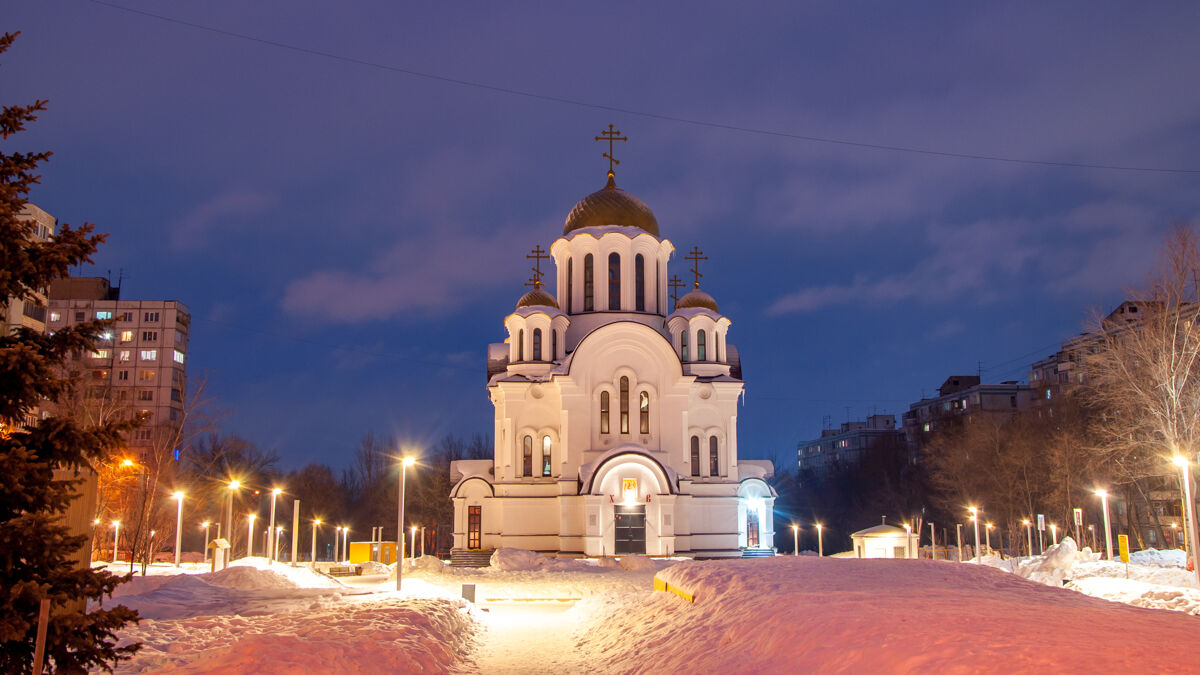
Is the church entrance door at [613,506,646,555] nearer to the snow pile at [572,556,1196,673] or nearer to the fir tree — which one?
the snow pile at [572,556,1196,673]

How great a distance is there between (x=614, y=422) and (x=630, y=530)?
4.27 metres

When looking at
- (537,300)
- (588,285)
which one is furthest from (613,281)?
(537,300)

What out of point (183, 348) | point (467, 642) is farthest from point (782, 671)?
point (183, 348)

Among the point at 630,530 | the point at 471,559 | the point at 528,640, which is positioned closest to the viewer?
the point at 528,640

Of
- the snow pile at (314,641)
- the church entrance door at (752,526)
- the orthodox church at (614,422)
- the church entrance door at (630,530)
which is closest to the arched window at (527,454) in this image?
the orthodox church at (614,422)

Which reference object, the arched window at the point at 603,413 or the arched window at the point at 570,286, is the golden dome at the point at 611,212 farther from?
the arched window at the point at 603,413

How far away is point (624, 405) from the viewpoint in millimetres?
35344

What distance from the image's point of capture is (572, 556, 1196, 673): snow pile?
7395 mm

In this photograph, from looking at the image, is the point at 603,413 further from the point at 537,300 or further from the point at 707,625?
the point at 707,625

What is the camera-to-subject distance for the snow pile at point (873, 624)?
7.39 metres

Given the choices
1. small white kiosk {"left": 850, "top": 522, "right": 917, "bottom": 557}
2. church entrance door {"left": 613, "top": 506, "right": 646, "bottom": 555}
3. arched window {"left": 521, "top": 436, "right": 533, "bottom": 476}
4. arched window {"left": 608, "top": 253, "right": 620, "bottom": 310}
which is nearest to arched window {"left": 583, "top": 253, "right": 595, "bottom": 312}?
arched window {"left": 608, "top": 253, "right": 620, "bottom": 310}

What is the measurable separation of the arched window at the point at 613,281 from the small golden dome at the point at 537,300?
2.36 m

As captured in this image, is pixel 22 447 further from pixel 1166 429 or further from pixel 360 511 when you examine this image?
pixel 360 511

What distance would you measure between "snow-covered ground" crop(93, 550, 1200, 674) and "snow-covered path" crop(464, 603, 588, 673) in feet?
0.15
